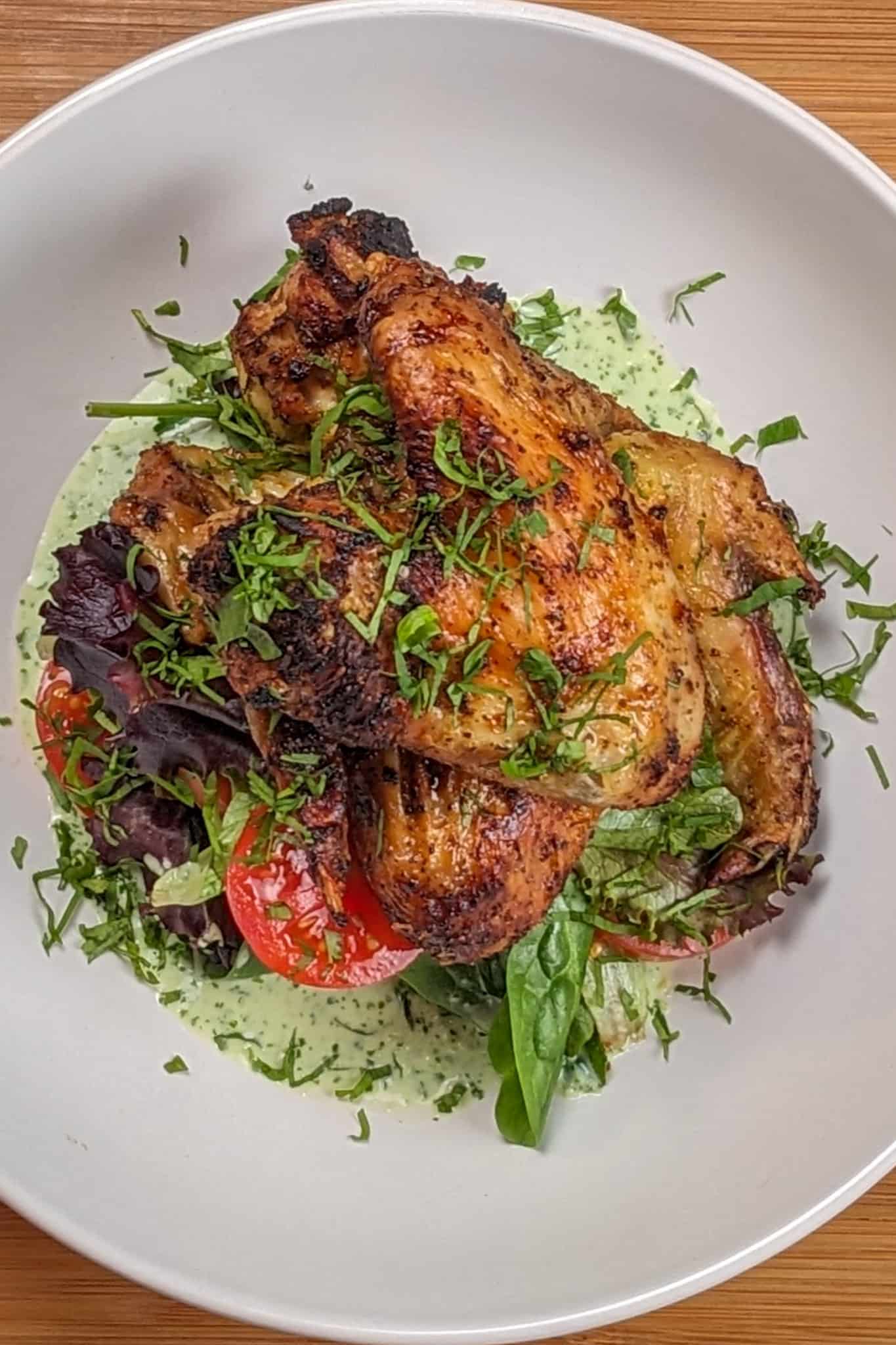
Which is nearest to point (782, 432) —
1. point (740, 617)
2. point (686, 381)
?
point (686, 381)

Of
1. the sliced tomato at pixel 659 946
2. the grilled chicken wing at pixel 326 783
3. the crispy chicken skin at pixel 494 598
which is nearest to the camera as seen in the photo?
the crispy chicken skin at pixel 494 598

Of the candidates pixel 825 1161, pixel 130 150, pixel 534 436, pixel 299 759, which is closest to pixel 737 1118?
pixel 825 1161

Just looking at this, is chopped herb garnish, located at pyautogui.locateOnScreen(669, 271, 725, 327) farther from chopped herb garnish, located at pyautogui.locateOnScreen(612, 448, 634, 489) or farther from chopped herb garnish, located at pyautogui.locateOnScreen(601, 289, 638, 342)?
chopped herb garnish, located at pyautogui.locateOnScreen(612, 448, 634, 489)

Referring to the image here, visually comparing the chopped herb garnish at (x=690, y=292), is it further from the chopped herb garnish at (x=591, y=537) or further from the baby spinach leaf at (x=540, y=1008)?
the baby spinach leaf at (x=540, y=1008)

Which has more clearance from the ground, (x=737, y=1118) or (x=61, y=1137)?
(x=61, y=1137)

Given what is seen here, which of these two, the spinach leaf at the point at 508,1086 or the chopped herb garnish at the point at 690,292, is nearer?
the spinach leaf at the point at 508,1086

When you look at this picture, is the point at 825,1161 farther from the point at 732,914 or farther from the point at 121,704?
the point at 121,704

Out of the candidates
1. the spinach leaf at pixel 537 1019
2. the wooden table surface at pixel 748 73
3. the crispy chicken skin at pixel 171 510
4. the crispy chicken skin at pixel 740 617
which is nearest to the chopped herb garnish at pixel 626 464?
the crispy chicken skin at pixel 740 617

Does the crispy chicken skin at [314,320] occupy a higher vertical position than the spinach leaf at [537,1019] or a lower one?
higher
